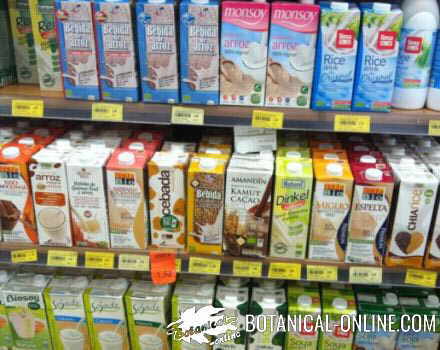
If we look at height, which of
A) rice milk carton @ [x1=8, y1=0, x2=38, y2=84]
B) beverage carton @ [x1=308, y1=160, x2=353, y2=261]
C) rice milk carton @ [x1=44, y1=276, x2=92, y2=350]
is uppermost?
rice milk carton @ [x1=8, y1=0, x2=38, y2=84]

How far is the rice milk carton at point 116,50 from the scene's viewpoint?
136 cm

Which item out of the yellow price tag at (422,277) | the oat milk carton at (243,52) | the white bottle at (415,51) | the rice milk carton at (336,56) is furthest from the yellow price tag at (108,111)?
the yellow price tag at (422,277)

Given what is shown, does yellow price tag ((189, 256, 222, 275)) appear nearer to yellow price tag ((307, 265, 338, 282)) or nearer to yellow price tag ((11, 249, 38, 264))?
yellow price tag ((307, 265, 338, 282))

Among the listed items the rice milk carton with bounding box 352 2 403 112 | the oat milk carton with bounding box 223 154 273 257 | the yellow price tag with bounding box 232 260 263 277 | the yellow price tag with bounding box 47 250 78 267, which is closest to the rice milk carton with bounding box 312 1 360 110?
the rice milk carton with bounding box 352 2 403 112

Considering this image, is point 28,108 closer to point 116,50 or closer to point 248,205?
point 116,50

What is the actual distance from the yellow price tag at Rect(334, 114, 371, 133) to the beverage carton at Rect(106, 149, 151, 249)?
2.07 ft

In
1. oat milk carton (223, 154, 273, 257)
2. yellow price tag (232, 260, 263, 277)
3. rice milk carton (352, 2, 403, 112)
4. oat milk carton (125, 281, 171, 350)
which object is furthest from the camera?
oat milk carton (125, 281, 171, 350)

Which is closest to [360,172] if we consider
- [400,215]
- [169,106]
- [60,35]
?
[400,215]

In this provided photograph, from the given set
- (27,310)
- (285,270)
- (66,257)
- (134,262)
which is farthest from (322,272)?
(27,310)

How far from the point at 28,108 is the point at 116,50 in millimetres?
353

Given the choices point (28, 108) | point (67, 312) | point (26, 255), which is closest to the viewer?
point (28, 108)

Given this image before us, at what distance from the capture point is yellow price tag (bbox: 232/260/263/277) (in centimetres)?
153

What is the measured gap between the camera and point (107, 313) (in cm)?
167

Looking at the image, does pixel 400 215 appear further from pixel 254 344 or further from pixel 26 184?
pixel 26 184
